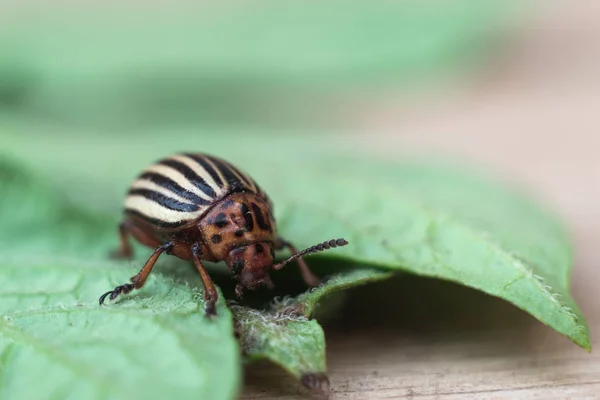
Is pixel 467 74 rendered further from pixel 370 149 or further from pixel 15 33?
pixel 15 33

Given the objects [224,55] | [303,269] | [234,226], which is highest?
[224,55]

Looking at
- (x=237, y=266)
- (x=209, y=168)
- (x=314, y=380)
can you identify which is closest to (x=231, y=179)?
(x=209, y=168)

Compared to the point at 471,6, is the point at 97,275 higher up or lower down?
lower down

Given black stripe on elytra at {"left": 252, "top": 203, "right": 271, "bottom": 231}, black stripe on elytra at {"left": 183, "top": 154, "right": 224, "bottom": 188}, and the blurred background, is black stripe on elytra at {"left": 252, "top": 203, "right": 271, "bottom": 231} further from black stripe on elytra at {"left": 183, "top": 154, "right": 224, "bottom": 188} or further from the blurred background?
the blurred background

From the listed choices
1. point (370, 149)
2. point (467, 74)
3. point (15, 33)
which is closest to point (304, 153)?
point (370, 149)

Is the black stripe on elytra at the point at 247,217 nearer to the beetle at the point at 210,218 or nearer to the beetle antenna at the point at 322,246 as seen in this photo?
the beetle at the point at 210,218

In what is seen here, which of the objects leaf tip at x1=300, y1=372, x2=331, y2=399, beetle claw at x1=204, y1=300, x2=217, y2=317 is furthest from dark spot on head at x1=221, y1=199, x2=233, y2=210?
leaf tip at x1=300, y1=372, x2=331, y2=399

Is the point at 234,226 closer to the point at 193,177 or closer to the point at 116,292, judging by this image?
the point at 193,177
